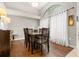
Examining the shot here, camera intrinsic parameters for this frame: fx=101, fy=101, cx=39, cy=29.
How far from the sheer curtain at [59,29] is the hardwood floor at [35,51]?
0.11m

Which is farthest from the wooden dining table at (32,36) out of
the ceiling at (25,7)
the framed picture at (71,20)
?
the framed picture at (71,20)

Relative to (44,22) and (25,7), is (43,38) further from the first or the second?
(25,7)

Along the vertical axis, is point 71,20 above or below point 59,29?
above

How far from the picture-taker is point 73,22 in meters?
1.93

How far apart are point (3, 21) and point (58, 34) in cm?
111

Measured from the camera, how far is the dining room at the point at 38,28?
1.95 metres

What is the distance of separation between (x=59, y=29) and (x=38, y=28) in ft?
1.37

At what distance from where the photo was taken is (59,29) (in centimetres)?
201

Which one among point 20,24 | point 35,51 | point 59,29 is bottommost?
point 35,51

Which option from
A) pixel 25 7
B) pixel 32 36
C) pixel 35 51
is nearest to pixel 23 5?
pixel 25 7

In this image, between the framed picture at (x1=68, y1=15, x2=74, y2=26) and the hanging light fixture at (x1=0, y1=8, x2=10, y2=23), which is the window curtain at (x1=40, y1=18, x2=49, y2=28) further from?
the hanging light fixture at (x1=0, y1=8, x2=10, y2=23)

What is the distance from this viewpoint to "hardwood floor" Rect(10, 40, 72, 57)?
1965 mm

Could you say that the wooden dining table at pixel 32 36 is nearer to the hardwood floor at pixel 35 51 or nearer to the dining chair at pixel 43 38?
the dining chair at pixel 43 38

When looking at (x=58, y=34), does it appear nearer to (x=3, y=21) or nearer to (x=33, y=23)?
(x=33, y=23)
